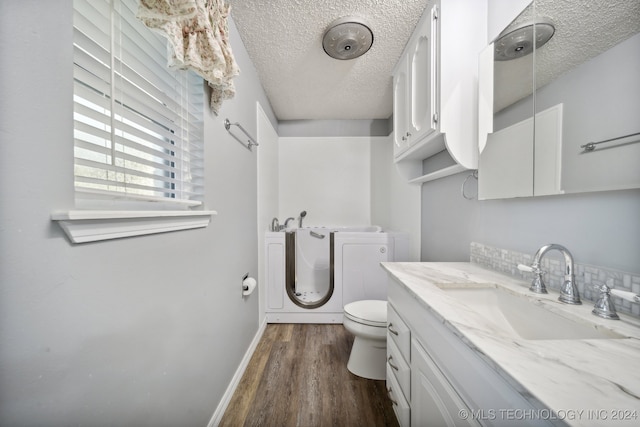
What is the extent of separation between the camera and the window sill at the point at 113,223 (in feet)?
1.65

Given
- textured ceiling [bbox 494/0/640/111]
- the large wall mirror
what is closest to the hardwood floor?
the large wall mirror

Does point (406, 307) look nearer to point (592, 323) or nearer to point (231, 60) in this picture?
point (592, 323)

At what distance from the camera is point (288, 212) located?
3008 millimetres

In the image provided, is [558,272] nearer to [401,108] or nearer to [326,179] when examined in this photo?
→ [401,108]

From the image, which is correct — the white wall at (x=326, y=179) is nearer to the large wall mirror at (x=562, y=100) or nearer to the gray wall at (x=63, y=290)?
the large wall mirror at (x=562, y=100)

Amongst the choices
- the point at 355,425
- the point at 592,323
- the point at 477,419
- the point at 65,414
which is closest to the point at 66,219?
the point at 65,414

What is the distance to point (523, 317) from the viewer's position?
2.72 feet

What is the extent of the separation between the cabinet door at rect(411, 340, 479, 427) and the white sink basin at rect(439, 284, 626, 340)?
0.24 m

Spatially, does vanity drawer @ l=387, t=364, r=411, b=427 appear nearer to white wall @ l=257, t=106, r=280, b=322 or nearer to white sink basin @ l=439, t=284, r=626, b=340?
white sink basin @ l=439, t=284, r=626, b=340

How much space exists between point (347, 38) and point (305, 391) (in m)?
2.27

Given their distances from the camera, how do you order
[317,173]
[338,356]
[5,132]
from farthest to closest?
[317,173] → [338,356] → [5,132]

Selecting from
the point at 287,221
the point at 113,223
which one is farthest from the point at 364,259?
the point at 113,223

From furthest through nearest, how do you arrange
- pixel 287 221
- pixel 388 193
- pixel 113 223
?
pixel 388 193, pixel 287 221, pixel 113 223

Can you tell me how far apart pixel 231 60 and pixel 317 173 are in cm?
204
